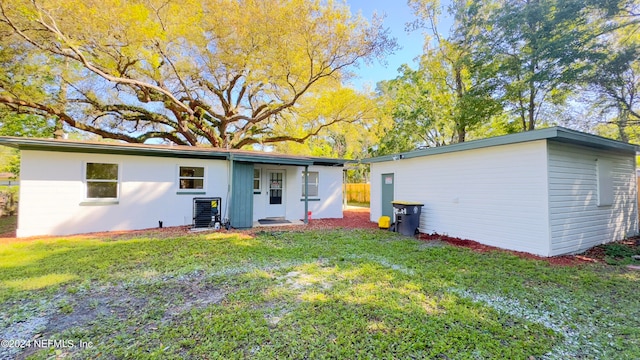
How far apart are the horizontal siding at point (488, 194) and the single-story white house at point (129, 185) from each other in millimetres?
4432

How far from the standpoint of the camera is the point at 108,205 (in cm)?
765

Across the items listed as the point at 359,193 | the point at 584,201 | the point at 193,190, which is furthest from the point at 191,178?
the point at 359,193

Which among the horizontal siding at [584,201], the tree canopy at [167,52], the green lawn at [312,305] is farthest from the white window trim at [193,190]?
the horizontal siding at [584,201]

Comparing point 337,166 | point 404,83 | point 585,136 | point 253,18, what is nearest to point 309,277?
point 585,136

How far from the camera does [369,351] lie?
2.32 meters

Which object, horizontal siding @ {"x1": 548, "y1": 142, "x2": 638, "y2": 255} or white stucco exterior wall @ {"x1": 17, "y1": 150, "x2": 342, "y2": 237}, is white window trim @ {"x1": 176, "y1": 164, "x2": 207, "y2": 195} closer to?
white stucco exterior wall @ {"x1": 17, "y1": 150, "x2": 342, "y2": 237}

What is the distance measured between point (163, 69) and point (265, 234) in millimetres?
10192

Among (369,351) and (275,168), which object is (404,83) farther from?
(369,351)

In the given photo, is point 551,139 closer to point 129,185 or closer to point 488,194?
point 488,194

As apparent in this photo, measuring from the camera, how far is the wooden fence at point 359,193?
2038 centimetres

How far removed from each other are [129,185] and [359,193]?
15851 millimetres

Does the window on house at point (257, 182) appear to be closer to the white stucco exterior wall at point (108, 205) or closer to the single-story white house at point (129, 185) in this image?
the single-story white house at point (129, 185)

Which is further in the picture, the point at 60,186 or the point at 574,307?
the point at 60,186

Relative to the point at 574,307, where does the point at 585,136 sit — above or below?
above
